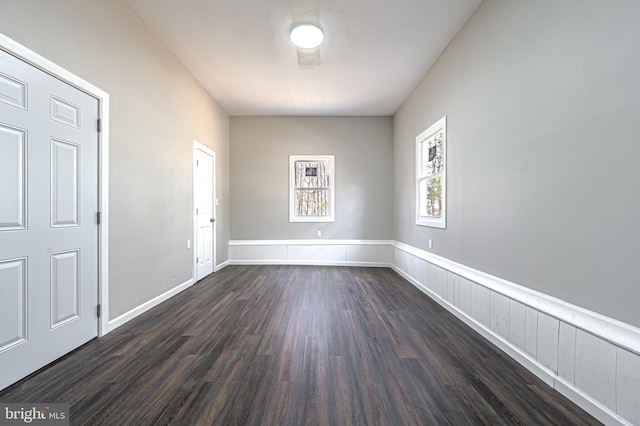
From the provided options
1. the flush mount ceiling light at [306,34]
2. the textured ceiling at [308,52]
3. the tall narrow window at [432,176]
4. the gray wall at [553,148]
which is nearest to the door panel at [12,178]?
the textured ceiling at [308,52]

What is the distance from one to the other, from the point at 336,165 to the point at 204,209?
265cm

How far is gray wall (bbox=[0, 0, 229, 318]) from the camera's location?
1.98 metres

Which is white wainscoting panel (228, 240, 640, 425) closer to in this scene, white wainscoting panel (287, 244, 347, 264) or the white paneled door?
white wainscoting panel (287, 244, 347, 264)

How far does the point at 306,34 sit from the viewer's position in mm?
2871

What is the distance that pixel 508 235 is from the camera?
7.12 ft

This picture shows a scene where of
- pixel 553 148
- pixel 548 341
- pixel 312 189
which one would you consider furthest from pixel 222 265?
pixel 553 148

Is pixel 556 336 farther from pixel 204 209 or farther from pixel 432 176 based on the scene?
pixel 204 209

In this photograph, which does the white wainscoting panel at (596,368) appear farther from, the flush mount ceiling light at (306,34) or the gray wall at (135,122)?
the gray wall at (135,122)

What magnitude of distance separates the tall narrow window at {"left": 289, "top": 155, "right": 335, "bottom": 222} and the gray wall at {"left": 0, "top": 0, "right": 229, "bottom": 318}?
2.14 m

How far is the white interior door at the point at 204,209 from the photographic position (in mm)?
4258

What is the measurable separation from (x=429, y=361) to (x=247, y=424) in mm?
1303

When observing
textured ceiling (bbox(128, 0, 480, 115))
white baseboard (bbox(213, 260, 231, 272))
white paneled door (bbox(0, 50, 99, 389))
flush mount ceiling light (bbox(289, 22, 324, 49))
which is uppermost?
textured ceiling (bbox(128, 0, 480, 115))

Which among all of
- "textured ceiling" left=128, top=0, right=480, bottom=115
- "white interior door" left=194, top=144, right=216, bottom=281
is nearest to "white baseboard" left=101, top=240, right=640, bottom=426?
"white interior door" left=194, top=144, right=216, bottom=281

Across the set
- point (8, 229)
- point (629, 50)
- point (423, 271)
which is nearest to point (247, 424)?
point (8, 229)
